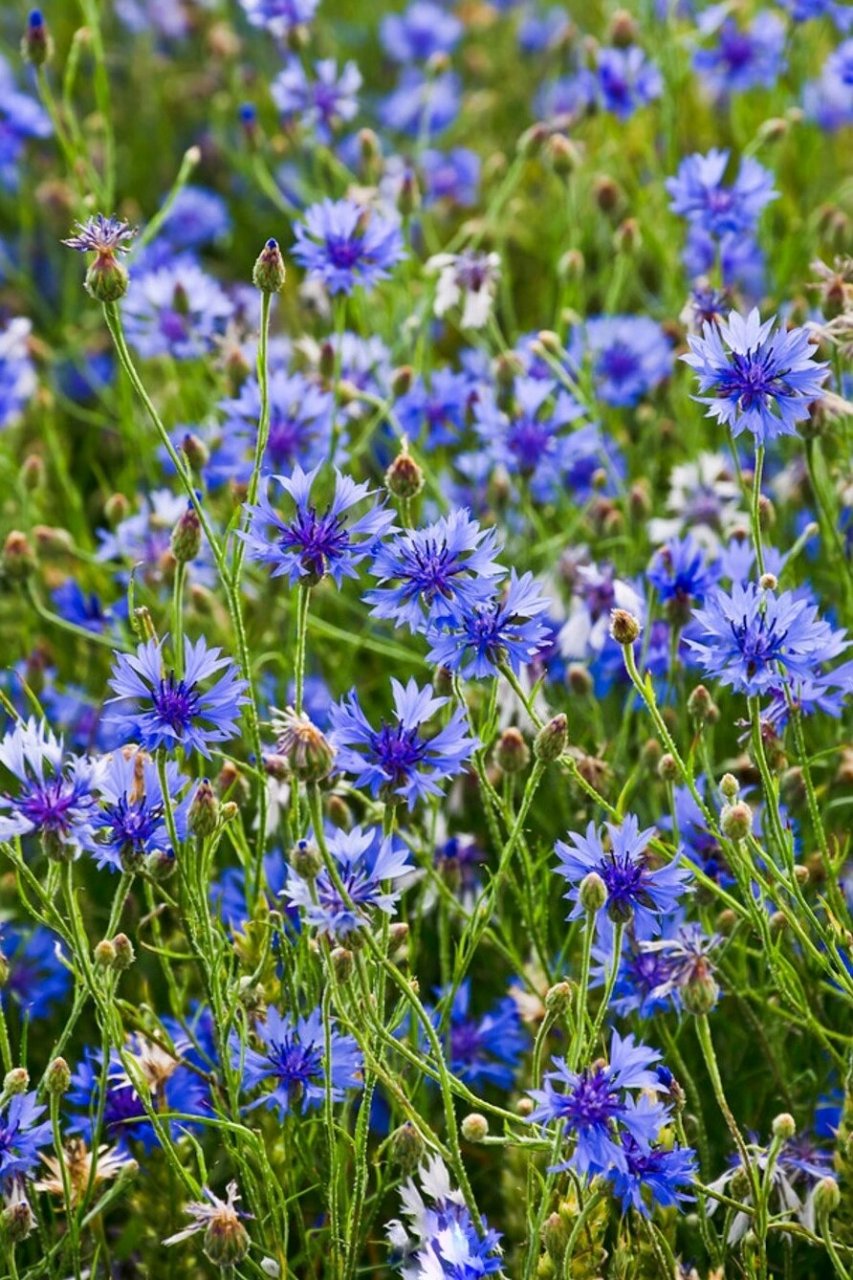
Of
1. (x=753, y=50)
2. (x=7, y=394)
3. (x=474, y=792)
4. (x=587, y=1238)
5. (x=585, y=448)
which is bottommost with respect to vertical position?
(x=587, y=1238)

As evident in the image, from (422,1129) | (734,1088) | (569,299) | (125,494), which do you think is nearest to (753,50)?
(569,299)

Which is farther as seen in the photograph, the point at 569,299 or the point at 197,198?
the point at 197,198

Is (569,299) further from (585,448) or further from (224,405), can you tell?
(224,405)

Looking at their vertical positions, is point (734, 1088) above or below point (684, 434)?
below

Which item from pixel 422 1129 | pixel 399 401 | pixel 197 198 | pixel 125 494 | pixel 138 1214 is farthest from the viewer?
pixel 197 198

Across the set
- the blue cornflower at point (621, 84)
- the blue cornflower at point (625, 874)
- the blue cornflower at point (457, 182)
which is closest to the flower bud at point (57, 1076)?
the blue cornflower at point (625, 874)

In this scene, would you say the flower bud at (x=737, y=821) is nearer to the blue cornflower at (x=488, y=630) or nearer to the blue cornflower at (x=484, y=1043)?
the blue cornflower at (x=488, y=630)
